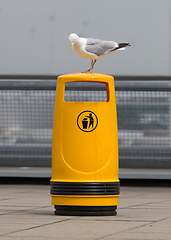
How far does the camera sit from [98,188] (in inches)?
183

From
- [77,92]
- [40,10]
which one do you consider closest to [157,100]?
[77,92]

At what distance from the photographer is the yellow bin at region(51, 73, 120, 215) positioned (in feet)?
15.2

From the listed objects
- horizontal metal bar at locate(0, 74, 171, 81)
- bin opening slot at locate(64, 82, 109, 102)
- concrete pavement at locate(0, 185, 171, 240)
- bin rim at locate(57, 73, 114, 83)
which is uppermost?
horizontal metal bar at locate(0, 74, 171, 81)

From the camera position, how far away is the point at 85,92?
26.5 feet

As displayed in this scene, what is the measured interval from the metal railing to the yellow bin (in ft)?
10.7

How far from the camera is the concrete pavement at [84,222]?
3764mm

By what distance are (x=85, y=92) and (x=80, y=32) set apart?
99 cm

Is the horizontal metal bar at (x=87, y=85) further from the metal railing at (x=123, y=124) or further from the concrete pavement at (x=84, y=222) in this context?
the concrete pavement at (x=84, y=222)

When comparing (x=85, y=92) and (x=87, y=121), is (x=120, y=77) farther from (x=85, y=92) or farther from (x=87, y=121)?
(x=87, y=121)

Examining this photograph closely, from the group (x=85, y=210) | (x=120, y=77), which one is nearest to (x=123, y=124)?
(x=120, y=77)

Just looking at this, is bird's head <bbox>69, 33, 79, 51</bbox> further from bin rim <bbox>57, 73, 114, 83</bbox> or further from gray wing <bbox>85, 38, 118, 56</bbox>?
bin rim <bbox>57, 73, 114, 83</bbox>

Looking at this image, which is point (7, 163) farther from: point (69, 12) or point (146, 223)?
point (146, 223)

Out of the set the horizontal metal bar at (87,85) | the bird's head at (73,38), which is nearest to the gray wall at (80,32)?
the horizontal metal bar at (87,85)

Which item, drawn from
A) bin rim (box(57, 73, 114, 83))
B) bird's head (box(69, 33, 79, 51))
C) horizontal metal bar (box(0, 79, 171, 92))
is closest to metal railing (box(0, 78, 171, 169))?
horizontal metal bar (box(0, 79, 171, 92))
